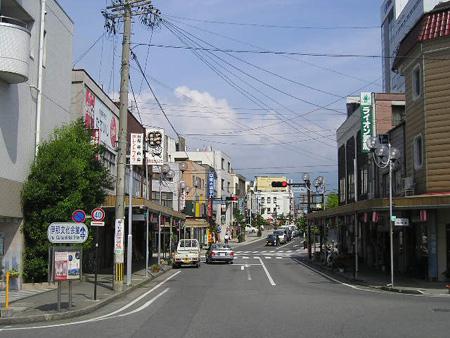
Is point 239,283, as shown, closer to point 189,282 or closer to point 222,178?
point 189,282

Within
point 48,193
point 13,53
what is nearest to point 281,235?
point 48,193

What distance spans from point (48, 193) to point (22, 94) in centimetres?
368

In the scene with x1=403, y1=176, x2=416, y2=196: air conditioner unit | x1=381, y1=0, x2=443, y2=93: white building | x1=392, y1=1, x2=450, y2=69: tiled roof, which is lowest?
x1=403, y1=176, x2=416, y2=196: air conditioner unit

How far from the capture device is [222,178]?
343 ft

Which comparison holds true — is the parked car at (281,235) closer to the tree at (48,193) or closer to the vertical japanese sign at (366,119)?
the vertical japanese sign at (366,119)

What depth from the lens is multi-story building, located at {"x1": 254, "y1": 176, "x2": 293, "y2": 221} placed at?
172 m

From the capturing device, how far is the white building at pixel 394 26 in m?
87.7

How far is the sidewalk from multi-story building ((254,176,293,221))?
135209mm

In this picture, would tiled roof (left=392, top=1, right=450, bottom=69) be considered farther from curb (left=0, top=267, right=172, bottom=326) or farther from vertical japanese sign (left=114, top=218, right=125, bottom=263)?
curb (left=0, top=267, right=172, bottom=326)

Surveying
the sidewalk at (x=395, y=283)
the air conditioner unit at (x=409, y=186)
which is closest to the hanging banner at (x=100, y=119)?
the sidewalk at (x=395, y=283)

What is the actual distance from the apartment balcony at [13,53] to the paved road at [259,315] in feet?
26.6

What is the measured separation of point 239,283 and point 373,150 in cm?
1342

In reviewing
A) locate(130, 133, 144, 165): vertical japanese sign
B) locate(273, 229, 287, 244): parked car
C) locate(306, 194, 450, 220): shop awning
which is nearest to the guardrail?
locate(130, 133, 144, 165): vertical japanese sign

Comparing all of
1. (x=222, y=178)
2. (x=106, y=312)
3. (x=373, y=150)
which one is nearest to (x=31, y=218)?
(x=106, y=312)
